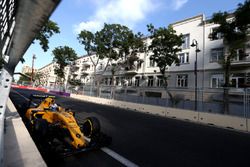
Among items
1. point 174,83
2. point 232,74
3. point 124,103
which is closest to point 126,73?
point 174,83

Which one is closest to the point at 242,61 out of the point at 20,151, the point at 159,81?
the point at 159,81

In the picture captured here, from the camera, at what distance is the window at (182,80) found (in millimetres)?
24672

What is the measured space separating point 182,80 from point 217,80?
4.94 m

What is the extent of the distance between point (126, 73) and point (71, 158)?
3061 centimetres

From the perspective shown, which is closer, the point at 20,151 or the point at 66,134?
the point at 20,151

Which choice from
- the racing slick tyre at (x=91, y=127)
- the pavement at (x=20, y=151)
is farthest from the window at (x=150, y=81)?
the pavement at (x=20, y=151)

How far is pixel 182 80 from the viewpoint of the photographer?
2519 cm

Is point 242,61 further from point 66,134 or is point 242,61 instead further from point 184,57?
point 66,134

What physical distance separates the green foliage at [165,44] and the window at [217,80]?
618cm

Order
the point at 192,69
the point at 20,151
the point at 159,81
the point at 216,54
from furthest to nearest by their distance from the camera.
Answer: the point at 159,81
the point at 192,69
the point at 216,54
the point at 20,151

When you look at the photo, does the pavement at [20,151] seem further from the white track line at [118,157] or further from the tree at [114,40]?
→ the tree at [114,40]

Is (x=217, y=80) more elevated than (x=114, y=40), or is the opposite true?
(x=114, y=40)

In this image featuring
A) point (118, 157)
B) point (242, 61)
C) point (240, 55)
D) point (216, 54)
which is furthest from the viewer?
point (216, 54)

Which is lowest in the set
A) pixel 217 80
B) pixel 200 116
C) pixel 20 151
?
pixel 200 116
